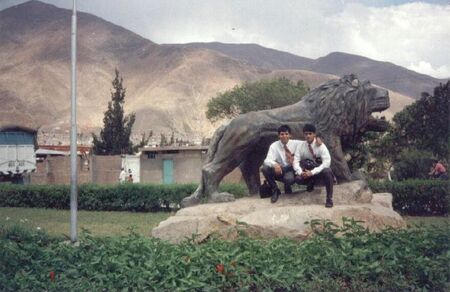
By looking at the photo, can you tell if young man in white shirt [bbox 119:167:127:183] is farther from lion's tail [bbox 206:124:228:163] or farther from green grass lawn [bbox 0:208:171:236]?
lion's tail [bbox 206:124:228:163]

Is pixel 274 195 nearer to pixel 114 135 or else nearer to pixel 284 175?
pixel 284 175

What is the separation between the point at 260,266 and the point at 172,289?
748mm

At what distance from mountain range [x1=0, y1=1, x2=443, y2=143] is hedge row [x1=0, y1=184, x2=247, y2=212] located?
50.2 m

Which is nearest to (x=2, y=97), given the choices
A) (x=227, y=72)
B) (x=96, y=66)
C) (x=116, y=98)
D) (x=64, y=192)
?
(x=96, y=66)

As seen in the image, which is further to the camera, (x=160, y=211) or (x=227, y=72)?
(x=227, y=72)

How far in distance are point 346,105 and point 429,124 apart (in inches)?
550

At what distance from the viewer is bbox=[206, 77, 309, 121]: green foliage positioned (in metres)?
34.0

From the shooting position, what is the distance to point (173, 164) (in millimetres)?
24984

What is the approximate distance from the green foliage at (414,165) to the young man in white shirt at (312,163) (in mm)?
13094

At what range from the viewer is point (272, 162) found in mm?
6277

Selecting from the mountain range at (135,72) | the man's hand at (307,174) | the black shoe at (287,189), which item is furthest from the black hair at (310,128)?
the mountain range at (135,72)

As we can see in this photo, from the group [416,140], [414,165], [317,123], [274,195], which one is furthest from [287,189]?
[416,140]

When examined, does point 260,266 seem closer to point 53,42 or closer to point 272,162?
point 272,162

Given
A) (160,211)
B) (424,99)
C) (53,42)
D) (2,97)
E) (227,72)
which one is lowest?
(160,211)
